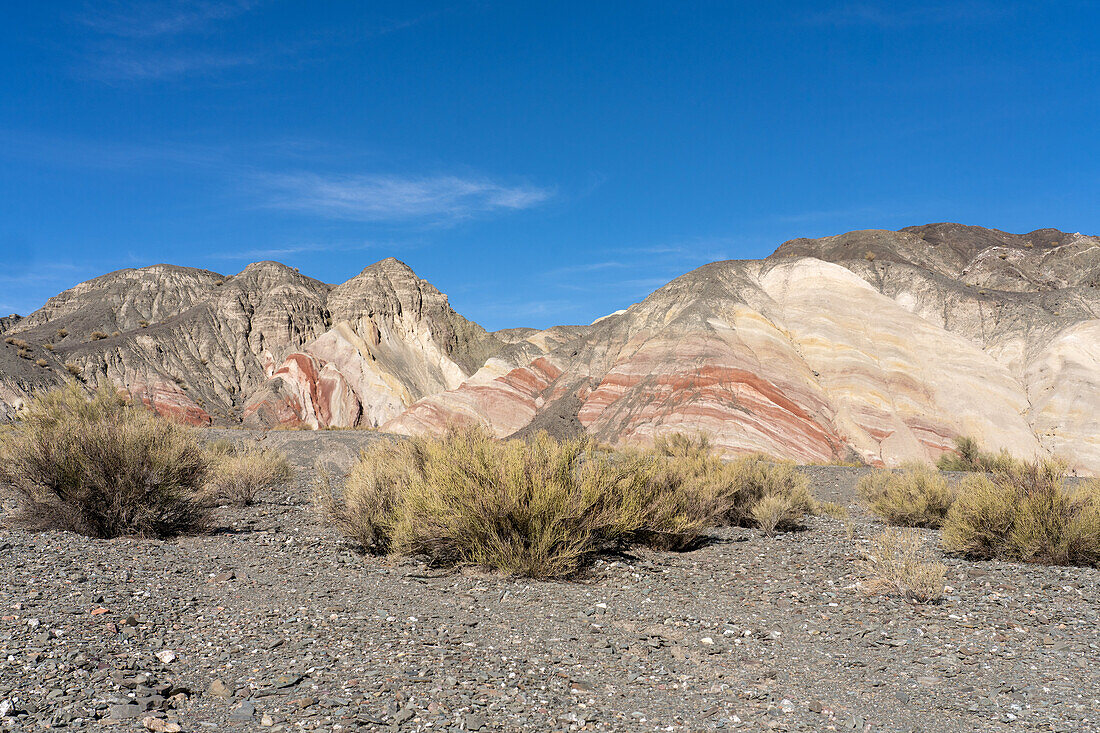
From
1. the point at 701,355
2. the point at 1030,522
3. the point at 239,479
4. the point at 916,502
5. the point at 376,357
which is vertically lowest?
the point at 916,502

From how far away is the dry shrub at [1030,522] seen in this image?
8.64m

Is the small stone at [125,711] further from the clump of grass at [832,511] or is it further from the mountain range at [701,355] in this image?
the clump of grass at [832,511]

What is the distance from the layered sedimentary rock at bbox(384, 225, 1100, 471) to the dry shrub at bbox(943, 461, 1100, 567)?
18.6 metres

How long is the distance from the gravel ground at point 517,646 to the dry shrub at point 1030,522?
50cm

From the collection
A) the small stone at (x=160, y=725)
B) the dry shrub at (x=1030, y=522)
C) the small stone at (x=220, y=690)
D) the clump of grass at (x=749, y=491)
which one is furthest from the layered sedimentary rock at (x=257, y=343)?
the dry shrub at (x=1030, y=522)

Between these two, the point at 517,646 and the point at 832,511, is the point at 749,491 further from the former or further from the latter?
the point at 517,646

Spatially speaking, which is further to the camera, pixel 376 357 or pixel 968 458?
pixel 376 357

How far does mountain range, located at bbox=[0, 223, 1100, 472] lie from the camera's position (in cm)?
3116

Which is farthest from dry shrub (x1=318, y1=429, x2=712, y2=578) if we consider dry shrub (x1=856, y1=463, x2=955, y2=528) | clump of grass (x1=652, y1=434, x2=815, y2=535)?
dry shrub (x1=856, y1=463, x2=955, y2=528)

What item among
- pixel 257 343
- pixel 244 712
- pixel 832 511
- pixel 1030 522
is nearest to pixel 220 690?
pixel 244 712

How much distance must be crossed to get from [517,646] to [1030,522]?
7470 millimetres

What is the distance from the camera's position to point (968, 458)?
2747cm

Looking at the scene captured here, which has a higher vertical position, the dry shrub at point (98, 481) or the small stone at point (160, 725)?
the dry shrub at point (98, 481)

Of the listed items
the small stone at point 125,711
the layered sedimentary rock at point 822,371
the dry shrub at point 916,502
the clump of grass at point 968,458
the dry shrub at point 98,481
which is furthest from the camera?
the layered sedimentary rock at point 822,371
